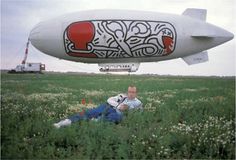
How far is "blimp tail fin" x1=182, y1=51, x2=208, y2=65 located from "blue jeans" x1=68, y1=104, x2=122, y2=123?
3566mm

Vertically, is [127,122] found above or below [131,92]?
below

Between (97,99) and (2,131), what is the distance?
160 inches

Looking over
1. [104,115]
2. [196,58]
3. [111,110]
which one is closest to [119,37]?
[111,110]

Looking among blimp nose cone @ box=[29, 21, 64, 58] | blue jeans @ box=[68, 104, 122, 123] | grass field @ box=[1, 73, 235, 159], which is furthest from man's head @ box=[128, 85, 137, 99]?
blimp nose cone @ box=[29, 21, 64, 58]

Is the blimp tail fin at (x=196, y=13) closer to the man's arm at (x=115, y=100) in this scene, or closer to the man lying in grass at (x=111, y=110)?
the man lying in grass at (x=111, y=110)

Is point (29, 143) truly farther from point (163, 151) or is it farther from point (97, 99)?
point (97, 99)

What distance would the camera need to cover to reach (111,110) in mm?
10148

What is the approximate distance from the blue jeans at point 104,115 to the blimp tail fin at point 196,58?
3.57 metres

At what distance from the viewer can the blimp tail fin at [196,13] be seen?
39.8 ft

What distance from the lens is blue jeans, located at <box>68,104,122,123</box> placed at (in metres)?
9.88

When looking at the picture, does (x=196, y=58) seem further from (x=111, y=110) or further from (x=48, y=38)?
(x=48, y=38)

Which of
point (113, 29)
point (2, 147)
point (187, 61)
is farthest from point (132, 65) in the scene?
point (2, 147)

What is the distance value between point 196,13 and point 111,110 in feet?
15.5

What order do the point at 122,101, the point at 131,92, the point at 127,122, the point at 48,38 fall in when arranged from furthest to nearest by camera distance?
the point at 48,38
the point at 122,101
the point at 131,92
the point at 127,122
